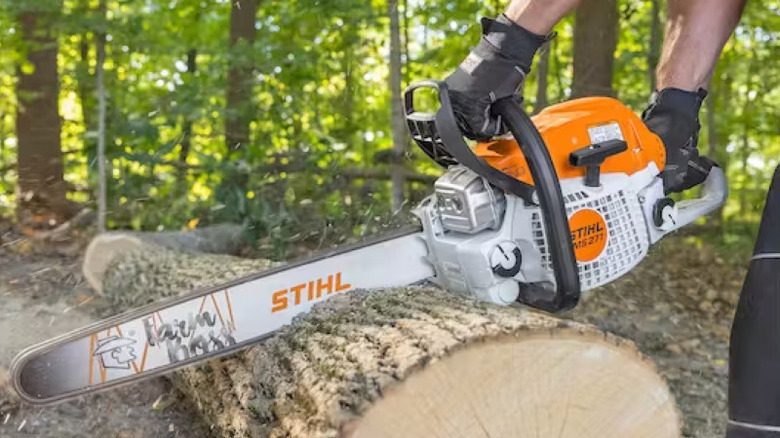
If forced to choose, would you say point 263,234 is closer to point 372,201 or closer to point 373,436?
point 372,201

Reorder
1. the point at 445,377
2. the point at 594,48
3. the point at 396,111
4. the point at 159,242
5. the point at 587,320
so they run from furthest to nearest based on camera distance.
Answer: the point at 594,48, the point at 396,111, the point at 159,242, the point at 587,320, the point at 445,377

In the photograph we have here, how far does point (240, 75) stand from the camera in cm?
580

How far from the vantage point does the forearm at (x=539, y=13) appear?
6.33 ft

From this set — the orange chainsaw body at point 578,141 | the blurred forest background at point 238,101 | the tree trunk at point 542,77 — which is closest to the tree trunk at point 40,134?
the blurred forest background at point 238,101

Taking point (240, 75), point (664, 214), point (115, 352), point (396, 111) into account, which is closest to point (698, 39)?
point (664, 214)

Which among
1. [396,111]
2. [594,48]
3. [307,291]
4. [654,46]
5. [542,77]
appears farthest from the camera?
[654,46]

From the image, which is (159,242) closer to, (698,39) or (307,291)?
(307,291)

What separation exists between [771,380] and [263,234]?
12.8ft

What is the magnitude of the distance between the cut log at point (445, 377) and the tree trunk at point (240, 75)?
12.0ft

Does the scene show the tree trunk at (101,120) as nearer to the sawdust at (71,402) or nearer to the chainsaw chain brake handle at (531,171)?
the sawdust at (71,402)

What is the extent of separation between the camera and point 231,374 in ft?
7.09

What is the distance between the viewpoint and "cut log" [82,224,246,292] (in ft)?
13.0

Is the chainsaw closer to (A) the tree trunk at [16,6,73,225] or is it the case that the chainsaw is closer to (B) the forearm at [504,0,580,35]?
(B) the forearm at [504,0,580,35]

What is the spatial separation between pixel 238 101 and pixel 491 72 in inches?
164
